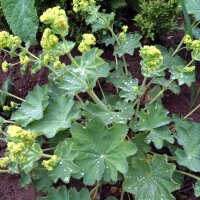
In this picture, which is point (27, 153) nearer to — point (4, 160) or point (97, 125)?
point (4, 160)

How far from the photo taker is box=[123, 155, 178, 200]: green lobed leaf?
2143mm

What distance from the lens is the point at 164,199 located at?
7.01ft

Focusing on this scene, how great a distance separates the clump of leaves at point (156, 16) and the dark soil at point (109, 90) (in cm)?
17

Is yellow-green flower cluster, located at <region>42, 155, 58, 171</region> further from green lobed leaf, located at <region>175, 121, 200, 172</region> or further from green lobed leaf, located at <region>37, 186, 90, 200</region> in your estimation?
green lobed leaf, located at <region>175, 121, 200, 172</region>

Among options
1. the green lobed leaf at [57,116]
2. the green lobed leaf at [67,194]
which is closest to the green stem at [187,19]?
the green lobed leaf at [57,116]

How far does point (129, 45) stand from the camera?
2588mm

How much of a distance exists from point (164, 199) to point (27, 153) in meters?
0.63

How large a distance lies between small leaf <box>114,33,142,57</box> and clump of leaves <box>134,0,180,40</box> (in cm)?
26

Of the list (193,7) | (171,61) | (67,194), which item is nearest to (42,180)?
(67,194)

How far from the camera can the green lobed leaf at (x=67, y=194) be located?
7.16ft

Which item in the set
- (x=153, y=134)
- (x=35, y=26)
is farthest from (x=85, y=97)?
(x=153, y=134)

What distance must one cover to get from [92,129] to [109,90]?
0.72 metres

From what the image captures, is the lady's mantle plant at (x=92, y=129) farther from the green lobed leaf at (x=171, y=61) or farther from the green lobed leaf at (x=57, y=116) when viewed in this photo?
the green lobed leaf at (x=171, y=61)

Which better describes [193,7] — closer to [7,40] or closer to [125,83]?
[125,83]
